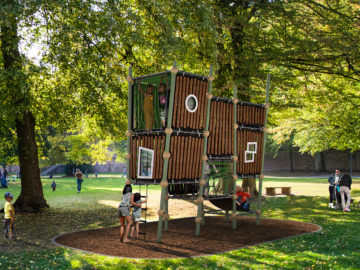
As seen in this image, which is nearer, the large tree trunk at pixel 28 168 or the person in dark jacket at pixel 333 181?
the person in dark jacket at pixel 333 181

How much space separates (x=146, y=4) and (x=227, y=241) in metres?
10.4

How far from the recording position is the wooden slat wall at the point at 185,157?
1291cm

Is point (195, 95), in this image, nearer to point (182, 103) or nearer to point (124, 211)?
point (182, 103)

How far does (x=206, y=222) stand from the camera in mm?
16469

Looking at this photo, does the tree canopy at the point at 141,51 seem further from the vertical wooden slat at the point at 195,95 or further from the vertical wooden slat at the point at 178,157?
the vertical wooden slat at the point at 178,157

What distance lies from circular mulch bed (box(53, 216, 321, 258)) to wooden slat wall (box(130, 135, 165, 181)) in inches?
80.6

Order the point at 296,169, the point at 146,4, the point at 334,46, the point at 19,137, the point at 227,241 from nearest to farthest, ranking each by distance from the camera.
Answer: the point at 227,241 → the point at 146,4 → the point at 334,46 → the point at 19,137 → the point at 296,169

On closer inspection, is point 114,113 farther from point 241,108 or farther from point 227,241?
point 227,241

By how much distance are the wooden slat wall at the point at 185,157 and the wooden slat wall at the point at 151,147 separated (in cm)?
32

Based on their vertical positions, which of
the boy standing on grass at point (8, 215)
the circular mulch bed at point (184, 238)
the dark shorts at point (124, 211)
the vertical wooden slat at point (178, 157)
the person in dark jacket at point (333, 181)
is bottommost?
the circular mulch bed at point (184, 238)

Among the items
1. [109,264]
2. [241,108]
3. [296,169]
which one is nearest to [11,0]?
[241,108]

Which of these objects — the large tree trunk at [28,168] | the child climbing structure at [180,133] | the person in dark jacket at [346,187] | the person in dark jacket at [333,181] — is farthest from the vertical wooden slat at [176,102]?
the person in dark jacket at [333,181]

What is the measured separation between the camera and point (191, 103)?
13391 mm

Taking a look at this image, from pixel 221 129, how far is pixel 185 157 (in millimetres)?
2131
